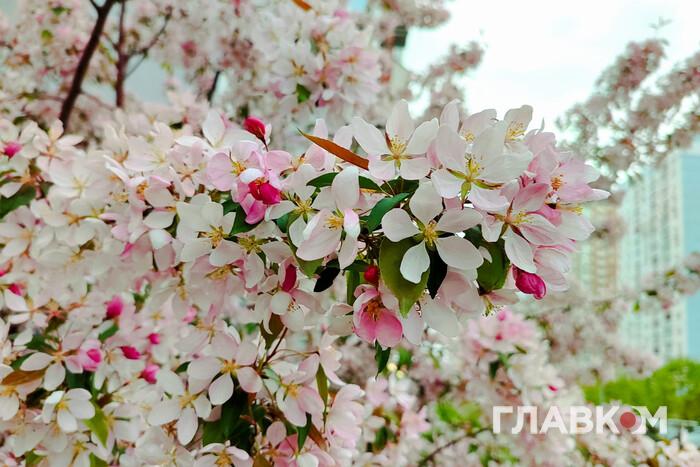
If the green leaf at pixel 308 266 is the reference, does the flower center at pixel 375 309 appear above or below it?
below

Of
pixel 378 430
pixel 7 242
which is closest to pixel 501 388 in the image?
pixel 378 430

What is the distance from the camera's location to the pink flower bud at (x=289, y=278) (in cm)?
51

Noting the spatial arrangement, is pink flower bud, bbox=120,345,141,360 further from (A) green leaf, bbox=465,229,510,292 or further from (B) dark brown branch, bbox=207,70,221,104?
(B) dark brown branch, bbox=207,70,221,104

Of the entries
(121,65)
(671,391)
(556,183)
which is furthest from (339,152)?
(671,391)

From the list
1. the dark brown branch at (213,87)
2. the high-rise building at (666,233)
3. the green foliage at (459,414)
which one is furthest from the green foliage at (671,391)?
the dark brown branch at (213,87)

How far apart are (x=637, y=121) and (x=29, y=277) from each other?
1371mm

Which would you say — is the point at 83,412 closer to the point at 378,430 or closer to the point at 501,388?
the point at 378,430

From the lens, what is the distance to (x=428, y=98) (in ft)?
6.09

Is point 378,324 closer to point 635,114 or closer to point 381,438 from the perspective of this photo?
point 381,438

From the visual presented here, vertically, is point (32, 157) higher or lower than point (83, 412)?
higher

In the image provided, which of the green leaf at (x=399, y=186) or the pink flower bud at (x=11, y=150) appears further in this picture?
the pink flower bud at (x=11, y=150)

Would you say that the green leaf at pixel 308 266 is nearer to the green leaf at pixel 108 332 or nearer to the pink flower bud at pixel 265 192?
the pink flower bud at pixel 265 192

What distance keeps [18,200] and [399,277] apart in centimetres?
60

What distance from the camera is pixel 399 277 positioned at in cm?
41
